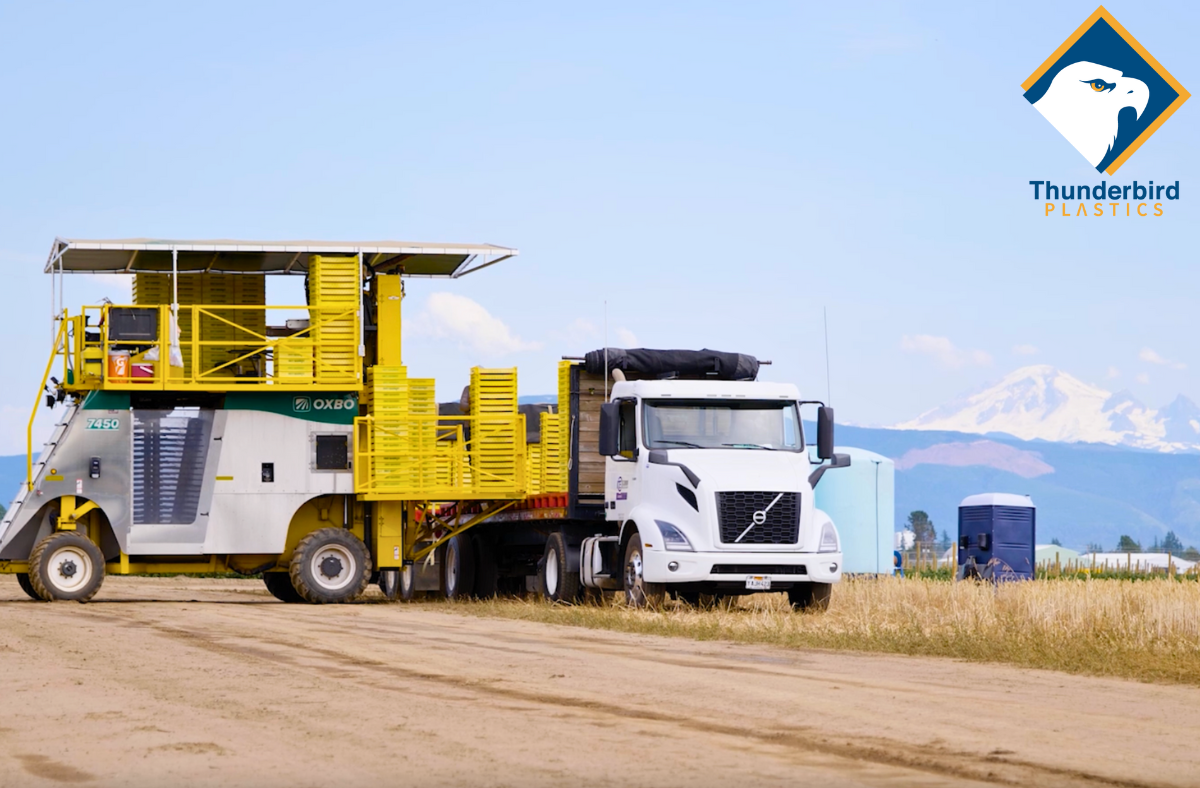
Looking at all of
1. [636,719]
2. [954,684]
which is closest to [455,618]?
[954,684]

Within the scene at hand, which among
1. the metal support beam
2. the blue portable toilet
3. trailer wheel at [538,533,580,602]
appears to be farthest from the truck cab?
the blue portable toilet

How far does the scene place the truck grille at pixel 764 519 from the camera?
2291 centimetres

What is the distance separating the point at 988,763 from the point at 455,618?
48.7ft

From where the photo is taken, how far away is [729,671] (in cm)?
1462

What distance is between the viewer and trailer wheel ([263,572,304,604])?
101ft

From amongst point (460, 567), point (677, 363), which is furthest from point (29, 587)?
point (677, 363)

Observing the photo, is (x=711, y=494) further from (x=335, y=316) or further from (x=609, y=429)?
(x=335, y=316)

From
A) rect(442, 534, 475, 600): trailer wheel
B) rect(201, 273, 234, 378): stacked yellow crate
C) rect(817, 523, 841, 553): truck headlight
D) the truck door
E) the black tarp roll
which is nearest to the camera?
rect(817, 523, 841, 553): truck headlight

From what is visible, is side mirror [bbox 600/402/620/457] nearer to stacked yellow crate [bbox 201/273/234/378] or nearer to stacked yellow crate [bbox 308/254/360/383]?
stacked yellow crate [bbox 308/254/360/383]

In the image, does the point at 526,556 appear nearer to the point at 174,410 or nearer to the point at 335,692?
the point at 174,410

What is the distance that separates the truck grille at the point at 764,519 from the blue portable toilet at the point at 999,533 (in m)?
19.2

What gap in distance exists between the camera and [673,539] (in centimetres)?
2292

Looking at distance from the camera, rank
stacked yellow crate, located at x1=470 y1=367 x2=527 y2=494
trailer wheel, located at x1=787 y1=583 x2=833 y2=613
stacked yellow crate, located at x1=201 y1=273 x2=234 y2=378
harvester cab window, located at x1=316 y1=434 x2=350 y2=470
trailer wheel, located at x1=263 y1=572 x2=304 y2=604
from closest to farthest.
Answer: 1. trailer wheel, located at x1=787 y1=583 x2=833 y2=613
2. harvester cab window, located at x1=316 y1=434 x2=350 y2=470
3. stacked yellow crate, located at x1=470 y1=367 x2=527 y2=494
4. stacked yellow crate, located at x1=201 y1=273 x2=234 y2=378
5. trailer wheel, located at x1=263 y1=572 x2=304 y2=604

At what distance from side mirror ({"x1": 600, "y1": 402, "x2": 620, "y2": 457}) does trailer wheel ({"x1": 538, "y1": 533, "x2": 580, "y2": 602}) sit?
9.53 ft
